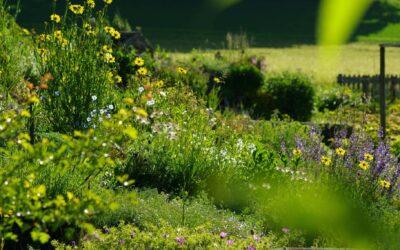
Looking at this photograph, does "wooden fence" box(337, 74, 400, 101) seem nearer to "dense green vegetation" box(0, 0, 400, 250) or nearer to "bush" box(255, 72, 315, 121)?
"bush" box(255, 72, 315, 121)

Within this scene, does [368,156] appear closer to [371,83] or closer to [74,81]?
[74,81]

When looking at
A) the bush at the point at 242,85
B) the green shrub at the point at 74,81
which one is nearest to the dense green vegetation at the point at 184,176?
the green shrub at the point at 74,81

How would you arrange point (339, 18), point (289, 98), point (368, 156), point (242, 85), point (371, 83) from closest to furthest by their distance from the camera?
point (339, 18) < point (368, 156) < point (289, 98) < point (242, 85) < point (371, 83)

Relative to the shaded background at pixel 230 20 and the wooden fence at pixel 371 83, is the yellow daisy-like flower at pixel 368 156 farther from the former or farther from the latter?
the shaded background at pixel 230 20

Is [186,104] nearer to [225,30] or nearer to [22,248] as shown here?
[22,248]

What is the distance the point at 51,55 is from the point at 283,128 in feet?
10.8

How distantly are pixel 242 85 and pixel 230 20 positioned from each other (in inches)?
1145

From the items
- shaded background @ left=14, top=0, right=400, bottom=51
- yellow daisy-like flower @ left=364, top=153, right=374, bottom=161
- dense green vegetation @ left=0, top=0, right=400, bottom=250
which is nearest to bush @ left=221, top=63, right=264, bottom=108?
dense green vegetation @ left=0, top=0, right=400, bottom=250

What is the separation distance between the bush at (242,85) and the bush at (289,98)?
217mm

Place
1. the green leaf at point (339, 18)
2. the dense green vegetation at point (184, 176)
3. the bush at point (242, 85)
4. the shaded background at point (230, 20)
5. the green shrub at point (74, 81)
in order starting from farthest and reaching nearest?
1. the shaded background at point (230, 20)
2. the bush at point (242, 85)
3. the green shrub at point (74, 81)
4. the dense green vegetation at point (184, 176)
5. the green leaf at point (339, 18)

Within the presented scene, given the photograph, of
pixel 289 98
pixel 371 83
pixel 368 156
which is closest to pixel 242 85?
pixel 289 98

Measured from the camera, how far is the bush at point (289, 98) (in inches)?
558

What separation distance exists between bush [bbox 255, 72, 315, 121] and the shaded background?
59.0ft

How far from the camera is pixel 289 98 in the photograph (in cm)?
1425
